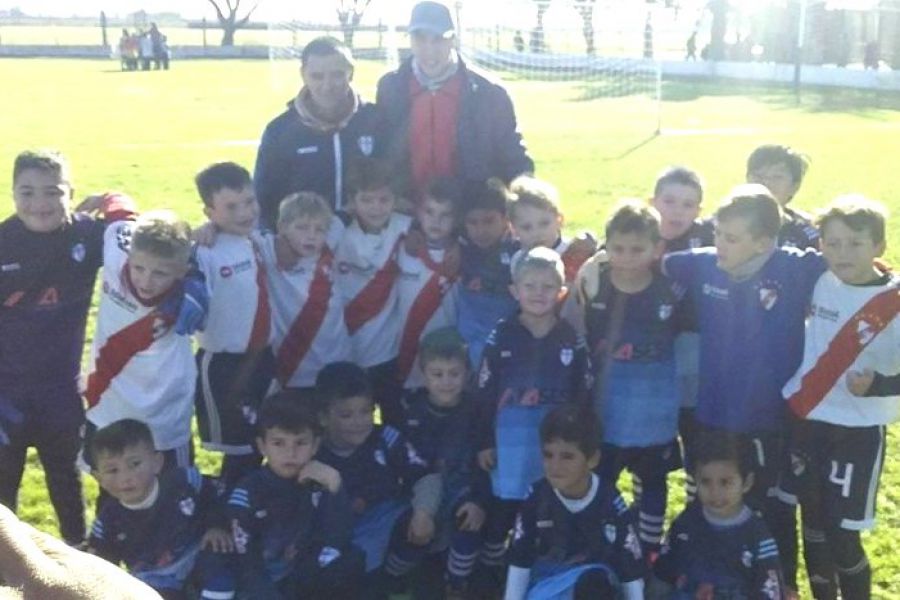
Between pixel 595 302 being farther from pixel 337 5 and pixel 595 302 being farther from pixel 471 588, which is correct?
pixel 337 5

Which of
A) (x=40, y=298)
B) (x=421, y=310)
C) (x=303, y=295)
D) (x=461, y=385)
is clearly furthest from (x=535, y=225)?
(x=40, y=298)

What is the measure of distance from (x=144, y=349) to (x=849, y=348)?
2.66m

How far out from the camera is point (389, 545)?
14.9ft

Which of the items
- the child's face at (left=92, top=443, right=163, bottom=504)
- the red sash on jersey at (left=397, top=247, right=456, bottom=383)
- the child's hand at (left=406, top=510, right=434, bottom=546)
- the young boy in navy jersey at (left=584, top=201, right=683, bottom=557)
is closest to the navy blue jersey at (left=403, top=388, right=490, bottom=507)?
the child's hand at (left=406, top=510, right=434, bottom=546)

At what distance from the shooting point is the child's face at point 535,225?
472cm

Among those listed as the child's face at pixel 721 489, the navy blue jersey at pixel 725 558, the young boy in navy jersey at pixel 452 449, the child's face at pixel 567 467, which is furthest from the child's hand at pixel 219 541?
the child's face at pixel 721 489

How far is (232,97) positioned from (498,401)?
27.0 metres

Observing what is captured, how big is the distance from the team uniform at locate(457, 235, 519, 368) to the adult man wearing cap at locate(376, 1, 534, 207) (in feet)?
1.51

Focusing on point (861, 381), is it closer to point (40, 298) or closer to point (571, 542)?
point (571, 542)

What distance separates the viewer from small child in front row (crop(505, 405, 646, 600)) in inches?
153

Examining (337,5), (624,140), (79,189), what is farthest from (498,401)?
(337,5)

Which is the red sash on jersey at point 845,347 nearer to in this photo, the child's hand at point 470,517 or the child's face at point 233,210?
the child's hand at point 470,517

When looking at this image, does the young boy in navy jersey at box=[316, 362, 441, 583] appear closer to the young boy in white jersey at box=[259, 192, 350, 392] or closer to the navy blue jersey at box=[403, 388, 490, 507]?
the navy blue jersey at box=[403, 388, 490, 507]

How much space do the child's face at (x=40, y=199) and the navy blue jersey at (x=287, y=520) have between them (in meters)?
1.33
